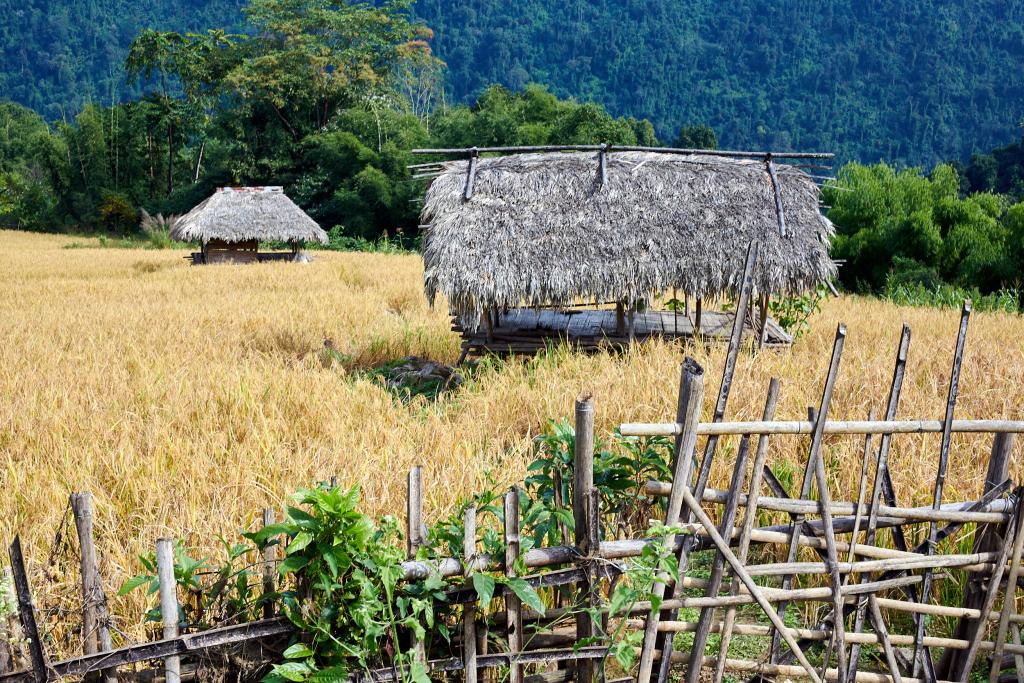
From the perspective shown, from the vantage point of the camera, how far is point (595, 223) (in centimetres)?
645

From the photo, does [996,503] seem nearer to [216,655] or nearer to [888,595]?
[888,595]

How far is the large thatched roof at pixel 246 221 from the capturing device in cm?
1792

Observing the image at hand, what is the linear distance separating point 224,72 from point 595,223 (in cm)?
2888

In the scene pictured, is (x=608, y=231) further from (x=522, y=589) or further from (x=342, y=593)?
(x=342, y=593)

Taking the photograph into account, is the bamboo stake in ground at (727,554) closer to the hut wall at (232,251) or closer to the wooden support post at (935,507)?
the wooden support post at (935,507)

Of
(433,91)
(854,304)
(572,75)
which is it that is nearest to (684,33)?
(572,75)

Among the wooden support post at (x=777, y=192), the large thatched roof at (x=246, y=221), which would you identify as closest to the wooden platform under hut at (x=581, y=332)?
the wooden support post at (x=777, y=192)

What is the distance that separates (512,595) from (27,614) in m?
1.19

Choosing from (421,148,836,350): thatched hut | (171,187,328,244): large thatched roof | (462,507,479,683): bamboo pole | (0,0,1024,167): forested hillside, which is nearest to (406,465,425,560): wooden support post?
(462,507,479,683): bamboo pole

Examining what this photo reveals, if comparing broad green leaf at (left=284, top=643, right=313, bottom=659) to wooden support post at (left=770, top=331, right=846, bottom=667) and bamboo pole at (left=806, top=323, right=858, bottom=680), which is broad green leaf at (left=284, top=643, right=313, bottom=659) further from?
bamboo pole at (left=806, top=323, right=858, bottom=680)

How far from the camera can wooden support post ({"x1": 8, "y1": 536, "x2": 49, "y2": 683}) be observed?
1726 millimetres

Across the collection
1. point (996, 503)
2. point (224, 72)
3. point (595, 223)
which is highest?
point (224, 72)

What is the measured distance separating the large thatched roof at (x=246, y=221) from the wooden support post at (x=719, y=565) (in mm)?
17612

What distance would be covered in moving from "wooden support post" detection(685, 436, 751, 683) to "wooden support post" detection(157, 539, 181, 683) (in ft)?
4.51
